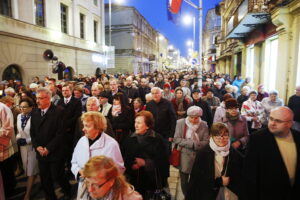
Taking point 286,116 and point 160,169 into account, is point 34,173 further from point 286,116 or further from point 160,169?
point 286,116

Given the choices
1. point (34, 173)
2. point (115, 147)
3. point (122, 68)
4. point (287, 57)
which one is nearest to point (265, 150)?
point (115, 147)

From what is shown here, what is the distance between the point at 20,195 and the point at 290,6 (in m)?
10.5

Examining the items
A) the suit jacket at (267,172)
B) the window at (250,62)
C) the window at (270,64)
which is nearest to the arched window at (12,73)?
the suit jacket at (267,172)

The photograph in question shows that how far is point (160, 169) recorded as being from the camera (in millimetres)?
3697

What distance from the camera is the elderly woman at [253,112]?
6188 mm

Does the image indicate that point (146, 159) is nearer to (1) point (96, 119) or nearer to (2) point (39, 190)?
(1) point (96, 119)

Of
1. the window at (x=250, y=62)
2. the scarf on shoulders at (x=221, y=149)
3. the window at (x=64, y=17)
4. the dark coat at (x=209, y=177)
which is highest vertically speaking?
the window at (x=64, y=17)

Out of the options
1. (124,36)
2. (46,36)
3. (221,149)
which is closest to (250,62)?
(46,36)

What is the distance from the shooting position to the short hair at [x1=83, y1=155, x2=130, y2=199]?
2086 millimetres

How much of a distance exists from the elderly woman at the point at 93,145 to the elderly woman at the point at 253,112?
423 centimetres

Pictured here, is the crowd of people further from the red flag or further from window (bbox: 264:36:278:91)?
window (bbox: 264:36:278:91)

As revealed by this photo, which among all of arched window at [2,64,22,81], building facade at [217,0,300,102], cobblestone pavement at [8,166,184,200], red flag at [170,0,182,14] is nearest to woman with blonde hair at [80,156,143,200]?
cobblestone pavement at [8,166,184,200]

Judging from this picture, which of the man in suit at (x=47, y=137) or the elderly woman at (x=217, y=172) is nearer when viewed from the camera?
the elderly woman at (x=217, y=172)

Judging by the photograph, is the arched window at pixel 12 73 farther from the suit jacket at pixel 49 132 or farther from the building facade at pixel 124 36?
the building facade at pixel 124 36
